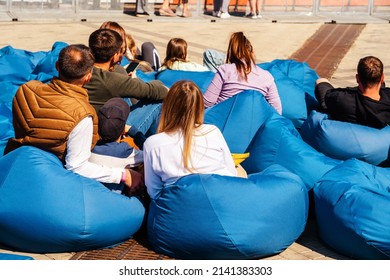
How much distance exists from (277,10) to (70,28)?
15.3 feet

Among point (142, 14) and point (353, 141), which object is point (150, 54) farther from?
point (142, 14)

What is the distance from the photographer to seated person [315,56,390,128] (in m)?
5.77

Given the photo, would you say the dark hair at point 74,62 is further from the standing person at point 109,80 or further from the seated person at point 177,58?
the seated person at point 177,58

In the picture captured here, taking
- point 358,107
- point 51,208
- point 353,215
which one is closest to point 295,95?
point 358,107

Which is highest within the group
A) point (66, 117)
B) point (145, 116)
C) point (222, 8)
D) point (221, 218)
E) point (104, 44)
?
point (104, 44)

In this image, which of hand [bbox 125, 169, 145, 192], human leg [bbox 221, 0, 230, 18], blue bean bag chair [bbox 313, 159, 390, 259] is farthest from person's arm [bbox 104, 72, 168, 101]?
human leg [bbox 221, 0, 230, 18]

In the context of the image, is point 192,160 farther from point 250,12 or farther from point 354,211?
point 250,12

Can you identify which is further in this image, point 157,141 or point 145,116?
point 145,116

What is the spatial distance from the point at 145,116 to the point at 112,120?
0.98 m

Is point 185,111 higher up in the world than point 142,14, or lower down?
higher up

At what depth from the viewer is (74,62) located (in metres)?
4.80

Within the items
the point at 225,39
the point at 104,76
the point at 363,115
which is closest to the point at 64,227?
the point at 104,76

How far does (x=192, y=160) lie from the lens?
4.73 meters

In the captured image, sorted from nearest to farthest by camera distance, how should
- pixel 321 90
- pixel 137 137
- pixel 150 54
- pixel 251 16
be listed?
pixel 137 137
pixel 321 90
pixel 150 54
pixel 251 16
